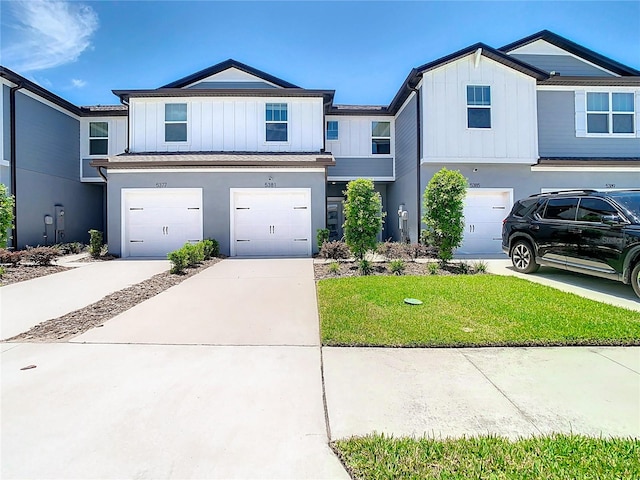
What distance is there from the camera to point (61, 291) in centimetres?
669

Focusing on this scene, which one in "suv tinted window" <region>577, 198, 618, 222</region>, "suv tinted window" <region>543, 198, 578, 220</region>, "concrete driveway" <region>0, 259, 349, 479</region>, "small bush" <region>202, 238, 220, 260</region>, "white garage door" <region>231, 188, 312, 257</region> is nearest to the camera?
"concrete driveway" <region>0, 259, 349, 479</region>

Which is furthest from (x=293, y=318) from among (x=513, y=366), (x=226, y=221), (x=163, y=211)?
(x=163, y=211)

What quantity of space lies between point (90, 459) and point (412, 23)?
12.7 m

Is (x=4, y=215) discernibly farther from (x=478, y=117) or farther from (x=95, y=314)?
(x=478, y=117)

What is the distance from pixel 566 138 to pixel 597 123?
4.67ft

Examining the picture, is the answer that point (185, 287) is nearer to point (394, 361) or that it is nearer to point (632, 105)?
point (394, 361)

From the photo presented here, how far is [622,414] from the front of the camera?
2520 millimetres

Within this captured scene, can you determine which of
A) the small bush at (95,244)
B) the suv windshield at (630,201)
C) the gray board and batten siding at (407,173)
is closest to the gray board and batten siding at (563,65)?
the gray board and batten siding at (407,173)

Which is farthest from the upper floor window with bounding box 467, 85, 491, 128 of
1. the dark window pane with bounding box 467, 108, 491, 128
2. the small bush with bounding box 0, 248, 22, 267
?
the small bush with bounding box 0, 248, 22, 267

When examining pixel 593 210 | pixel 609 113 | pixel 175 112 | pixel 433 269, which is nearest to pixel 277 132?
pixel 175 112

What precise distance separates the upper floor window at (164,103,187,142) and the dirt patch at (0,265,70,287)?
650cm

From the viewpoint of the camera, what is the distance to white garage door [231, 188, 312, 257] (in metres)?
11.8

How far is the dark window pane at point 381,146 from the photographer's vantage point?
15235mm

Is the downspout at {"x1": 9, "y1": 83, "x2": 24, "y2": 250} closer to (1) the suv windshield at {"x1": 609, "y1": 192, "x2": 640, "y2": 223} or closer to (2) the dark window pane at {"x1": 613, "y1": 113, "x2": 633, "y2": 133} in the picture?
(1) the suv windshield at {"x1": 609, "y1": 192, "x2": 640, "y2": 223}
